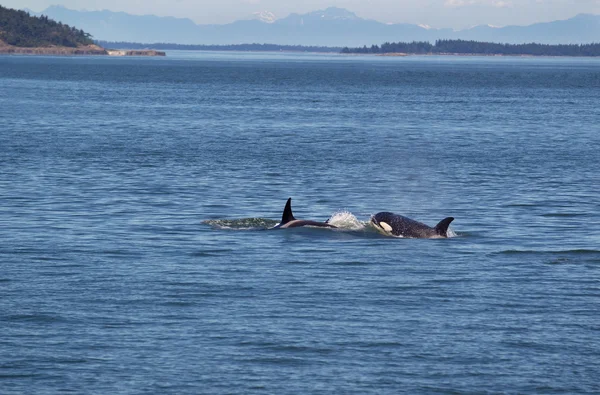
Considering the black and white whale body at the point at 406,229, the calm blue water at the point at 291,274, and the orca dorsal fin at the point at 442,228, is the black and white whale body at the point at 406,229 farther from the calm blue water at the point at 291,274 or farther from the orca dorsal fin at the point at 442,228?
the calm blue water at the point at 291,274

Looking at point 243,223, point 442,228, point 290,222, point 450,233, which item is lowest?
point 243,223

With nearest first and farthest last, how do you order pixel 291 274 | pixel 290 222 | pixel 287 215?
pixel 291 274
pixel 287 215
pixel 290 222

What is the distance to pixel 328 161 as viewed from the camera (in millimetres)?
45219

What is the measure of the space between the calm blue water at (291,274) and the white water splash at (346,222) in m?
0.05

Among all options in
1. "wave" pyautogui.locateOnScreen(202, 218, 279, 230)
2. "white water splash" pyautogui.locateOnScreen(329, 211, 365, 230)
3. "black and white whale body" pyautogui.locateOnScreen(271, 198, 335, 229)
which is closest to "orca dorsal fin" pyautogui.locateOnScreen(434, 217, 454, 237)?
"white water splash" pyautogui.locateOnScreen(329, 211, 365, 230)

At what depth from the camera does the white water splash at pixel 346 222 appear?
26.2 metres

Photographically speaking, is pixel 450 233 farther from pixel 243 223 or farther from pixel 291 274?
pixel 291 274

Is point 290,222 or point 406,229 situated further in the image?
point 290,222

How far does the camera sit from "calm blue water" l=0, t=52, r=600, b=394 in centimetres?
1471

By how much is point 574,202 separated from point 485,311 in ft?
50.6

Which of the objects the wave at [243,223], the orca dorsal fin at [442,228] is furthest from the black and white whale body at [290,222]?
the orca dorsal fin at [442,228]

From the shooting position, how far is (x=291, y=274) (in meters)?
20.8

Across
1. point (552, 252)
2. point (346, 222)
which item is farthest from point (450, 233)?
point (552, 252)

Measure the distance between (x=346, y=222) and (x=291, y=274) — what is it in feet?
19.1
